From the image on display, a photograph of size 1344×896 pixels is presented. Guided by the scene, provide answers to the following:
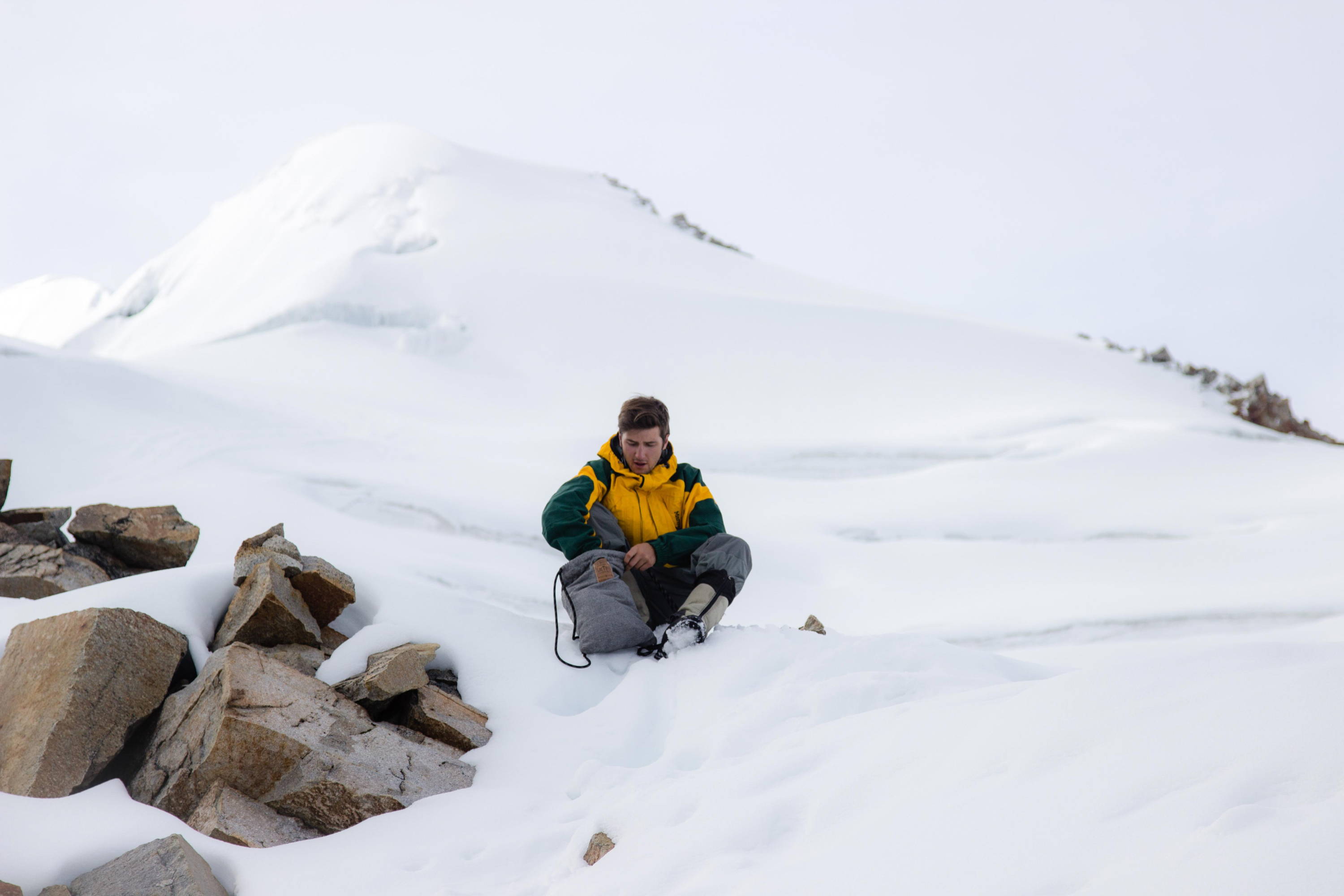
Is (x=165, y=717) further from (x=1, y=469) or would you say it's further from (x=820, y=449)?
(x=820, y=449)

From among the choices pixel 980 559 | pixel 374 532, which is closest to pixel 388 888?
pixel 374 532

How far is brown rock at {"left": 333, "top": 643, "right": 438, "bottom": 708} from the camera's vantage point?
262 centimetres

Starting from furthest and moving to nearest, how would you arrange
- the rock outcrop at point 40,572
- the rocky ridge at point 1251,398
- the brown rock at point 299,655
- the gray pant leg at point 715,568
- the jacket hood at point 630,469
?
the rocky ridge at point 1251,398 → the jacket hood at point 630,469 → the gray pant leg at point 715,568 → the rock outcrop at point 40,572 → the brown rock at point 299,655

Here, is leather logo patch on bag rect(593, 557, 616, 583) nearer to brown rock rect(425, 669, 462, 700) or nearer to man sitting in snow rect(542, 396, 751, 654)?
man sitting in snow rect(542, 396, 751, 654)

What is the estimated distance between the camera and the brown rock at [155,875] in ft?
5.71

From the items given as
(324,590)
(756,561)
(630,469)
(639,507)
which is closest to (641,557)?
(639,507)

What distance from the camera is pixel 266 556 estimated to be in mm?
3039

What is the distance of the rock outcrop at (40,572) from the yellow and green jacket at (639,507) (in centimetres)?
183

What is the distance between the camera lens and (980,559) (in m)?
6.24

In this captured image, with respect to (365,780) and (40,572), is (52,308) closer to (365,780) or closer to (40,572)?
(40,572)

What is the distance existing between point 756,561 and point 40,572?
4.33 m

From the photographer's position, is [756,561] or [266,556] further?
[756,561]

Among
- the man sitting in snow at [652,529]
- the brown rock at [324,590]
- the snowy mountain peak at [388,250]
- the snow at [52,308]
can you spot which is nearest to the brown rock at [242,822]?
the brown rock at [324,590]

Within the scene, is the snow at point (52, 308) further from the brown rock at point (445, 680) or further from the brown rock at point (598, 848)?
the brown rock at point (598, 848)
